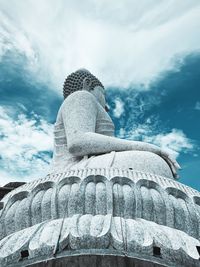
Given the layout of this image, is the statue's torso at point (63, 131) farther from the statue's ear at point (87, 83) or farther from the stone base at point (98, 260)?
the stone base at point (98, 260)

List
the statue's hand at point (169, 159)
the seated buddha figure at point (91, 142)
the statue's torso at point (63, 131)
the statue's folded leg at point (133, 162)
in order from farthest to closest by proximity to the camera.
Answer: the statue's torso at point (63, 131)
the statue's hand at point (169, 159)
the seated buddha figure at point (91, 142)
the statue's folded leg at point (133, 162)

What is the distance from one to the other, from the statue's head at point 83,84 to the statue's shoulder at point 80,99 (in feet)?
1.32

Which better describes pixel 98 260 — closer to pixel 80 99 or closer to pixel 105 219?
pixel 105 219

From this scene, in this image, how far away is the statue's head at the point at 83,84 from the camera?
6.91m

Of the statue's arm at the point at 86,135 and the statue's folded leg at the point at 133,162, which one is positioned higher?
the statue's arm at the point at 86,135

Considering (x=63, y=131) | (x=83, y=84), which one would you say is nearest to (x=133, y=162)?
(x=63, y=131)

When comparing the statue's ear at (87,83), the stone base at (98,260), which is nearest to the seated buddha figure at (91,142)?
the statue's ear at (87,83)

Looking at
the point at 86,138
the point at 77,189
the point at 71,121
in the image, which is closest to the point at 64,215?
the point at 77,189

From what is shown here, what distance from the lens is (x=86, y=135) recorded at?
5.70 meters

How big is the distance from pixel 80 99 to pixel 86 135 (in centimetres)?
79

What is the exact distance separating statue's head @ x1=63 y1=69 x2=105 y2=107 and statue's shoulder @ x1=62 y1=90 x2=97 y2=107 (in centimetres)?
40

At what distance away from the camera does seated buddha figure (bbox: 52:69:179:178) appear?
495cm

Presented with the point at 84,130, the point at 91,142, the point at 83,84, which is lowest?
the point at 91,142

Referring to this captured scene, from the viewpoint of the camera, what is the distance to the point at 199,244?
11.8 ft
